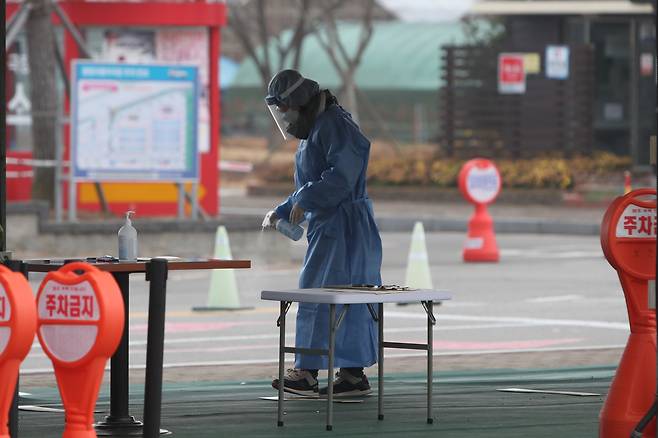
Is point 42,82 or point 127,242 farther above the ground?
point 42,82

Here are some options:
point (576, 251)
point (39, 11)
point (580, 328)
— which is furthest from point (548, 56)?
point (580, 328)

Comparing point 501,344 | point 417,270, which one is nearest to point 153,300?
point 501,344

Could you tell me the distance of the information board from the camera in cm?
2164

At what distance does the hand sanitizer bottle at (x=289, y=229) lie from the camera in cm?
962

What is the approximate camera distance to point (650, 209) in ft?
24.9

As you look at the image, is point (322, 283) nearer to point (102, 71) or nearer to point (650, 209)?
point (650, 209)

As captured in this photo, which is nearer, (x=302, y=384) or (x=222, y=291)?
(x=302, y=384)

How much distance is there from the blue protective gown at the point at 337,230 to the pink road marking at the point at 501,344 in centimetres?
363

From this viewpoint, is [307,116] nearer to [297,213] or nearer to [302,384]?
[297,213]

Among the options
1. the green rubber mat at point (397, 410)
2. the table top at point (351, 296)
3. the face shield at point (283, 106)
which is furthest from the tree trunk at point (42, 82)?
the table top at point (351, 296)

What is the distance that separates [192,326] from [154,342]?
290 inches

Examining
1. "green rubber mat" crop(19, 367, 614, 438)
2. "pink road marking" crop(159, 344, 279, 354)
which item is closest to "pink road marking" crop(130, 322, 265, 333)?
"pink road marking" crop(159, 344, 279, 354)

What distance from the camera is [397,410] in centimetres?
939

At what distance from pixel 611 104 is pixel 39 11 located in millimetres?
16532
